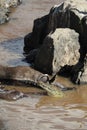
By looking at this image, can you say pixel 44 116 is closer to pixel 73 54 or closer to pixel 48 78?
pixel 48 78

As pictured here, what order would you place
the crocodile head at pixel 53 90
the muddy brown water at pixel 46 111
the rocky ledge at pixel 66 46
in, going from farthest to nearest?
the rocky ledge at pixel 66 46
the crocodile head at pixel 53 90
the muddy brown water at pixel 46 111

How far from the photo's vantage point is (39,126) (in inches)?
289

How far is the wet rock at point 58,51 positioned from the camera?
33.4ft

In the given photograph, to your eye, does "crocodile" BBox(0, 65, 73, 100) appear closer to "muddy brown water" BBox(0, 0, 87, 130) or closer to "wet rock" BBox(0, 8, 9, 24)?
"muddy brown water" BBox(0, 0, 87, 130)

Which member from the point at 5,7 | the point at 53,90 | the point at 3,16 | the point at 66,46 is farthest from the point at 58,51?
the point at 5,7

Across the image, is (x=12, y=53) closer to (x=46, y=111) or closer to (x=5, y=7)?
(x=46, y=111)

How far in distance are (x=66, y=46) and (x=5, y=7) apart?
7.97 meters

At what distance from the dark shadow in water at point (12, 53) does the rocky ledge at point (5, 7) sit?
8.91ft

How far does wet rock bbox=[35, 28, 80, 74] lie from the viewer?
10195mm

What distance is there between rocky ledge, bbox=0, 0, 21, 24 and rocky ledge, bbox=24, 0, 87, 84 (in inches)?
210

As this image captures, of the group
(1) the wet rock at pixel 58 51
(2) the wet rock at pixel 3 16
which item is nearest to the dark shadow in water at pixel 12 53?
(1) the wet rock at pixel 58 51

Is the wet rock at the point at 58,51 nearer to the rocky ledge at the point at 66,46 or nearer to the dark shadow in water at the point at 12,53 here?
the rocky ledge at the point at 66,46

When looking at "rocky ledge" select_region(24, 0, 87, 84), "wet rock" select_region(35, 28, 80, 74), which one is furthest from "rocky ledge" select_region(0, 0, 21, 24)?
"wet rock" select_region(35, 28, 80, 74)

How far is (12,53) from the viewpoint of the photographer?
12.3m
